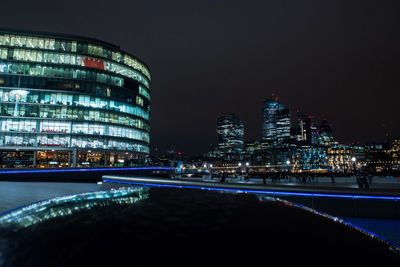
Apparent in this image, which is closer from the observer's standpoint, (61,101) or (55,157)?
(61,101)

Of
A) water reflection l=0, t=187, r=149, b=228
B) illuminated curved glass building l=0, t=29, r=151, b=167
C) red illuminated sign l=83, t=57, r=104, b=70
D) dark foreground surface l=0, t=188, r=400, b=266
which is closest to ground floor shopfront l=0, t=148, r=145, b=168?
illuminated curved glass building l=0, t=29, r=151, b=167

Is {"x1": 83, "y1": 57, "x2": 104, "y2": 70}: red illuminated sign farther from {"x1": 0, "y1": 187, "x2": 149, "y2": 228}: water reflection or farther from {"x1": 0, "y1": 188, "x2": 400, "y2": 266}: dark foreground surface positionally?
{"x1": 0, "y1": 188, "x2": 400, "y2": 266}: dark foreground surface

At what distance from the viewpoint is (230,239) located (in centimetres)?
258

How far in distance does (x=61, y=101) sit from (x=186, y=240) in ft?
231

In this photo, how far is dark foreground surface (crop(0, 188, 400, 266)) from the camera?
210 cm

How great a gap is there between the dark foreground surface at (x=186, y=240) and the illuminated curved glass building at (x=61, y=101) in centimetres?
6630

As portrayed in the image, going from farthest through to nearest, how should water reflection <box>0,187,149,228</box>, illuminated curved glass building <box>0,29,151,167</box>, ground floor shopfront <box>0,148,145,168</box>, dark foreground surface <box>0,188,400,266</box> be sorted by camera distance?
illuminated curved glass building <box>0,29,151,167</box>
ground floor shopfront <box>0,148,145,168</box>
water reflection <box>0,187,149,228</box>
dark foreground surface <box>0,188,400,266</box>

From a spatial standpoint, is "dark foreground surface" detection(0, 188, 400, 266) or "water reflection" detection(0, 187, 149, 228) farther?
"water reflection" detection(0, 187, 149, 228)

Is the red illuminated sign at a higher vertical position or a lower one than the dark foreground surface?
higher

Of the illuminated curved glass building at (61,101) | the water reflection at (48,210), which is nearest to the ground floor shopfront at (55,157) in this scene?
the illuminated curved glass building at (61,101)

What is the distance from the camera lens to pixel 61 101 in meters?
61.8

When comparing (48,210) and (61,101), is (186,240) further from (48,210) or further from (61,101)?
(61,101)

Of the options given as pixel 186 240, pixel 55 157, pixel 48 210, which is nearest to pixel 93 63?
pixel 55 157

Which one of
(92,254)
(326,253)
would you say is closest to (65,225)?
(92,254)
